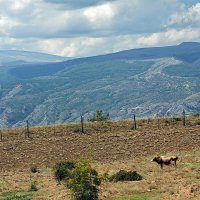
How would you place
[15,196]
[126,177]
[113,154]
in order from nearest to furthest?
[15,196], [126,177], [113,154]

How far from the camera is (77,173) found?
27.9 m

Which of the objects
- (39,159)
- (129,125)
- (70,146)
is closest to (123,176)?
(39,159)

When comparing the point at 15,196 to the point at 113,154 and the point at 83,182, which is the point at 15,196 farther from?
the point at 113,154

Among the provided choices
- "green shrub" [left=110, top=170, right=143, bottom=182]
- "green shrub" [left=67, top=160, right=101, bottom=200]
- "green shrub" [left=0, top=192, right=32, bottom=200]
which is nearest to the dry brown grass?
"green shrub" [left=0, top=192, right=32, bottom=200]

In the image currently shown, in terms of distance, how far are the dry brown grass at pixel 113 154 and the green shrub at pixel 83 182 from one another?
197 cm

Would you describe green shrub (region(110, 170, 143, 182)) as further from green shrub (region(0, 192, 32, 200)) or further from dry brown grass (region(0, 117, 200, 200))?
green shrub (region(0, 192, 32, 200))

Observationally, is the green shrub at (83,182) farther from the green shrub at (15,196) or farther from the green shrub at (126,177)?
the green shrub at (126,177)

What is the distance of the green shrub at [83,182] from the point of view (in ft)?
90.3

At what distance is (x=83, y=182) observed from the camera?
2769 cm

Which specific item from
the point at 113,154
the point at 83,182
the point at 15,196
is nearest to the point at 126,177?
the point at 83,182

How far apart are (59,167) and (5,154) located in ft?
59.1

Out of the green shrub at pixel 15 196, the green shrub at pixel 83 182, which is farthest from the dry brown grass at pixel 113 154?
the green shrub at pixel 83 182

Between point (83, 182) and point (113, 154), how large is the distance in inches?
968

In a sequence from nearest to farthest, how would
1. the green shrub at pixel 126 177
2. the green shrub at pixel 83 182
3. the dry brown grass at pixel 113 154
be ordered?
1. the green shrub at pixel 83 182
2. the dry brown grass at pixel 113 154
3. the green shrub at pixel 126 177
